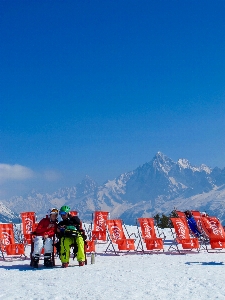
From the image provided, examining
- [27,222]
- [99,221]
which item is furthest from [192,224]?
[27,222]

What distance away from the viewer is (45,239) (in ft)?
30.6

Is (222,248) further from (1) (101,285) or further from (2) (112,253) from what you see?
(1) (101,285)

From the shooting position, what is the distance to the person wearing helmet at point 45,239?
9.23m

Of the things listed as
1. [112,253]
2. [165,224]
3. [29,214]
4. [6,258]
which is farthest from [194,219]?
[165,224]

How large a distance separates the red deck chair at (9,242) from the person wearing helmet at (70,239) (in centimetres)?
248

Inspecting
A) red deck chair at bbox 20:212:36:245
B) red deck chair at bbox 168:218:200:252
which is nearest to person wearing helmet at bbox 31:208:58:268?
red deck chair at bbox 168:218:200:252

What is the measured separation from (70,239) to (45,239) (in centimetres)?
58

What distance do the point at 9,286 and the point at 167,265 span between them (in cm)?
352

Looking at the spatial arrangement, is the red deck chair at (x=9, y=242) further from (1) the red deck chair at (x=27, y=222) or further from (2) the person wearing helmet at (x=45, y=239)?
(1) the red deck chair at (x=27, y=222)

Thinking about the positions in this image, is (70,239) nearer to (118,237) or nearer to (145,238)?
(145,238)

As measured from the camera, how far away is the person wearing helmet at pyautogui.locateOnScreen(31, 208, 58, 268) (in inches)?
363

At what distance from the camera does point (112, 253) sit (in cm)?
1260

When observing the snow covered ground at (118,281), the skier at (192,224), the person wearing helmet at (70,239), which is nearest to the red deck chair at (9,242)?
the snow covered ground at (118,281)

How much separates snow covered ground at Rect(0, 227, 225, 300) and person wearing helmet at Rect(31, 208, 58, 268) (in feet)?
0.74
